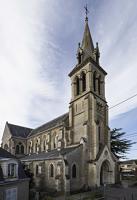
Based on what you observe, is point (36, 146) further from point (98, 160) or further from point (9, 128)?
point (98, 160)

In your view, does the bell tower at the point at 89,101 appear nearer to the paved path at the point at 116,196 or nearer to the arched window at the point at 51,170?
the arched window at the point at 51,170

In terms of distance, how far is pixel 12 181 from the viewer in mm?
17641

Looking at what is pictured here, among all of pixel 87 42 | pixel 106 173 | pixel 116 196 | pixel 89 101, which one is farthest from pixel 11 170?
pixel 87 42

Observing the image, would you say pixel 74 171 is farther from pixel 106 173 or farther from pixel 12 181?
pixel 12 181

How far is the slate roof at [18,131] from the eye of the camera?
49.4 meters

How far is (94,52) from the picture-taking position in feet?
125

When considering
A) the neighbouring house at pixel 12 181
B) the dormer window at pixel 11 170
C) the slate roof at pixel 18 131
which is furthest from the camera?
the slate roof at pixel 18 131

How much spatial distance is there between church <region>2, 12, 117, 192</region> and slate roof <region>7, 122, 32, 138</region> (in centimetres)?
899

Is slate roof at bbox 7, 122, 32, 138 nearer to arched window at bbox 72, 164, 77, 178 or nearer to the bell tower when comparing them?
the bell tower

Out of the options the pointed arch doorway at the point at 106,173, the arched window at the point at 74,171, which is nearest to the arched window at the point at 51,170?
the arched window at the point at 74,171

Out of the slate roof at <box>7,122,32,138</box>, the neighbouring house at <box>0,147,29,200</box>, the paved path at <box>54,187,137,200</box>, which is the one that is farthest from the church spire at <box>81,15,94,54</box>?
the neighbouring house at <box>0,147,29,200</box>

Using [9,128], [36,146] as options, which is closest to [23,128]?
[9,128]

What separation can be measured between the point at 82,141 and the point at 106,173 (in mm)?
7050

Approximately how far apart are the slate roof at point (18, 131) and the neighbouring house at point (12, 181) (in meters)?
30.6
